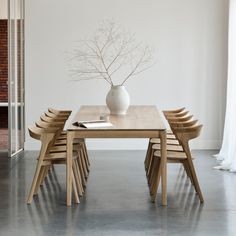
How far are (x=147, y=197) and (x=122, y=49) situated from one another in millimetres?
4233

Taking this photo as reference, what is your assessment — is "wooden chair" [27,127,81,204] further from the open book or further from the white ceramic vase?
the white ceramic vase

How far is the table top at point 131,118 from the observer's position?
19.7 ft

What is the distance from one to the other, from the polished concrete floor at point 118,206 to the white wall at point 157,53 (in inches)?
81.3

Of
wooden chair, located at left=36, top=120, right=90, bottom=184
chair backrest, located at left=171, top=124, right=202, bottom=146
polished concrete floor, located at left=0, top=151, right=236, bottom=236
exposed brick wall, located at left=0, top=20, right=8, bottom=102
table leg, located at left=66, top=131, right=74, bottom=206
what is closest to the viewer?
polished concrete floor, located at left=0, top=151, right=236, bottom=236

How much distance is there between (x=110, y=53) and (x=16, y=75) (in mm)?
1695

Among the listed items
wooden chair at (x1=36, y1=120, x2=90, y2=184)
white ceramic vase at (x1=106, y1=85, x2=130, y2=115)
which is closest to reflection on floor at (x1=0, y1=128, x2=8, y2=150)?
wooden chair at (x1=36, y1=120, x2=90, y2=184)

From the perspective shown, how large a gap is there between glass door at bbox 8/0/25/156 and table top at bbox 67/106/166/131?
1.45 metres

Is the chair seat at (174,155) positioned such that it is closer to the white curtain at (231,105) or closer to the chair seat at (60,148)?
the chair seat at (60,148)

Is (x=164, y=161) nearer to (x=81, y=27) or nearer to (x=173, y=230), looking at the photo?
(x=173, y=230)

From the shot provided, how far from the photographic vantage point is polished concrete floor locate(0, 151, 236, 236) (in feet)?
16.9

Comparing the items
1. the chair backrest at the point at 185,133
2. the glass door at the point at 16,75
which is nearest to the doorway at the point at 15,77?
the glass door at the point at 16,75

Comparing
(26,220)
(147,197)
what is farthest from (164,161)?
(26,220)

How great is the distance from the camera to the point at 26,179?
7.38 m

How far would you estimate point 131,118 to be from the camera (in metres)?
6.96
